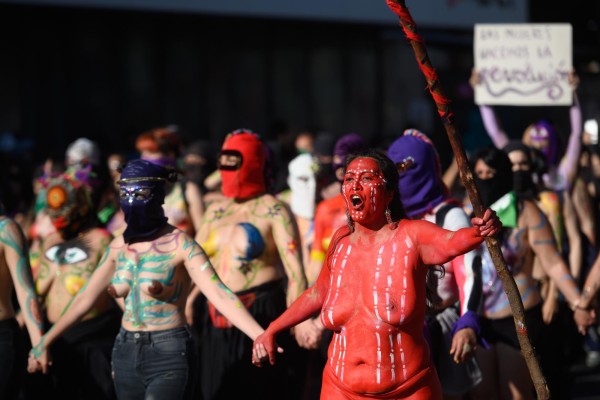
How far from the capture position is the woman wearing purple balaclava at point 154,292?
6484mm

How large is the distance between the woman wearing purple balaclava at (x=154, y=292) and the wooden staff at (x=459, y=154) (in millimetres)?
1672

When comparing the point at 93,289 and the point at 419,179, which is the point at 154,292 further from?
the point at 419,179

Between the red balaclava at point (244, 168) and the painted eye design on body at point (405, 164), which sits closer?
the painted eye design on body at point (405, 164)

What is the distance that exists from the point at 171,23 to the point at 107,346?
1151cm

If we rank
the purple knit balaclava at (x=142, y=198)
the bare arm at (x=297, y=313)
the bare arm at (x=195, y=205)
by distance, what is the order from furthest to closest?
Answer: the bare arm at (x=195, y=205)
the purple knit balaclava at (x=142, y=198)
the bare arm at (x=297, y=313)

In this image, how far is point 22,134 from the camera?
17.4m

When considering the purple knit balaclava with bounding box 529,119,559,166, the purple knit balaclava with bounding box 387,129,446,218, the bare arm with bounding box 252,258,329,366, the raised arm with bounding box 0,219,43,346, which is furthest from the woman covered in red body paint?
the purple knit balaclava with bounding box 529,119,559,166

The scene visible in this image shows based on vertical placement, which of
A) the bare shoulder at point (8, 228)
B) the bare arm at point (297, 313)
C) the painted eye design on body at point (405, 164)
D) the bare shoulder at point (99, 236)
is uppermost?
the painted eye design on body at point (405, 164)

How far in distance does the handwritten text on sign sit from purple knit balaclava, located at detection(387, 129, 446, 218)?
3275 millimetres

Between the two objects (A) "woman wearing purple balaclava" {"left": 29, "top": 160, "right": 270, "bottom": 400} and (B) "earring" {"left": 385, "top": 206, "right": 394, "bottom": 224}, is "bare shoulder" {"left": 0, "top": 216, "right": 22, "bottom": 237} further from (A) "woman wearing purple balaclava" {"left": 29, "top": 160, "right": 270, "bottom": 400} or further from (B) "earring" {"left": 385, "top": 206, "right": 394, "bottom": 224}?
(B) "earring" {"left": 385, "top": 206, "right": 394, "bottom": 224}

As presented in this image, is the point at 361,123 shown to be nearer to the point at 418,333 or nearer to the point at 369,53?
the point at 369,53

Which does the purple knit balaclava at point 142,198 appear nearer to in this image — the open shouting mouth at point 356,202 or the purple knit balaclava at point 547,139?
the open shouting mouth at point 356,202

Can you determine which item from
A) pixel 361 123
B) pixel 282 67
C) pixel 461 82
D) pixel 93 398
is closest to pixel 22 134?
pixel 282 67

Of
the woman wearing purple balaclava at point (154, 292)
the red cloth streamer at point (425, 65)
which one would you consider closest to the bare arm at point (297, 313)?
the woman wearing purple balaclava at point (154, 292)
